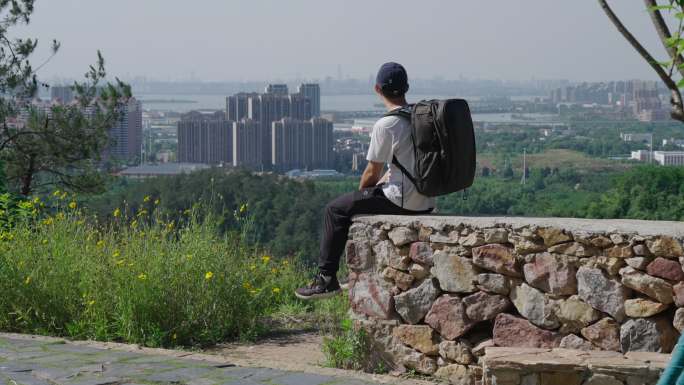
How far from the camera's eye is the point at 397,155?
18.5ft

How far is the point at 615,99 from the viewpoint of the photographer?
10969cm

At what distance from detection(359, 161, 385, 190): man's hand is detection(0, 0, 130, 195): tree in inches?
428

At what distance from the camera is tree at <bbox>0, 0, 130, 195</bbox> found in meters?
16.0

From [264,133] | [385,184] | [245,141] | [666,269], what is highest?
[385,184]

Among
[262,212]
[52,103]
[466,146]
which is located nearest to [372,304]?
[466,146]

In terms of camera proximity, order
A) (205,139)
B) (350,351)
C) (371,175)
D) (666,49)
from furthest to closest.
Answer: (205,139)
(371,175)
(350,351)
(666,49)

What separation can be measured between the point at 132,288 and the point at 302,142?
67579 millimetres

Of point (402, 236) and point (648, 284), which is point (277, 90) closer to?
point (402, 236)

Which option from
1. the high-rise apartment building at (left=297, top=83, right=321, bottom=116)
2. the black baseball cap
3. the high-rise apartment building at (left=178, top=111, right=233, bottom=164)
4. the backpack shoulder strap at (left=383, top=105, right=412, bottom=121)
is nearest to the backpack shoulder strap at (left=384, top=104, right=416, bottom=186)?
the backpack shoulder strap at (left=383, top=105, right=412, bottom=121)

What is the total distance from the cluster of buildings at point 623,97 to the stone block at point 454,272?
2304 inches

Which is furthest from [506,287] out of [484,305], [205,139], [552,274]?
[205,139]

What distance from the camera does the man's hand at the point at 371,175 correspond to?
5.71 metres

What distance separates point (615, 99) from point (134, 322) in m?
109

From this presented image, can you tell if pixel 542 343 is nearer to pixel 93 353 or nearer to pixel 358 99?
pixel 93 353
